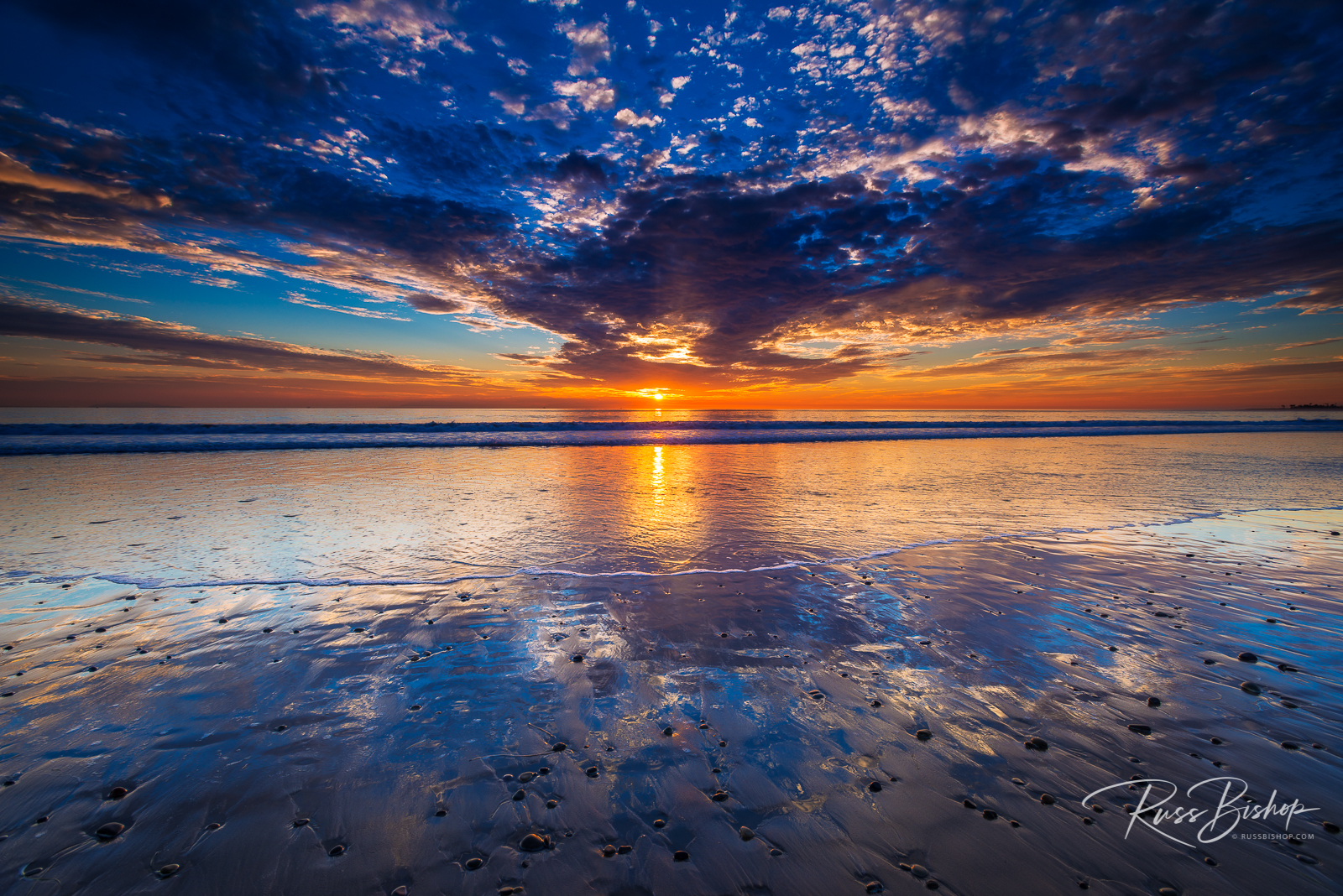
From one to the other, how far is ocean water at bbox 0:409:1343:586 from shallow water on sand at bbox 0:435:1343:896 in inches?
7.4

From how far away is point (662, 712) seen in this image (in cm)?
379

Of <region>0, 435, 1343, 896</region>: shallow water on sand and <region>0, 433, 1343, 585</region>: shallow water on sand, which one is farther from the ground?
<region>0, 433, 1343, 585</region>: shallow water on sand

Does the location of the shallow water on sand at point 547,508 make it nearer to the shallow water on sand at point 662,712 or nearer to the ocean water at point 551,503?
the ocean water at point 551,503

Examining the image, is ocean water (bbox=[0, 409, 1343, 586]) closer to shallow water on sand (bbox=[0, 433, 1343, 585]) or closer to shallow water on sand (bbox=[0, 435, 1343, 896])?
shallow water on sand (bbox=[0, 433, 1343, 585])

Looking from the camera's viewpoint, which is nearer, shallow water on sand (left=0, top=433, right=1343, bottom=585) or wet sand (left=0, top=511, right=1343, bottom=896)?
wet sand (left=0, top=511, right=1343, bottom=896)

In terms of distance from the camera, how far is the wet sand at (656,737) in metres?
2.52

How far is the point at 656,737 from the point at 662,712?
11.7 inches

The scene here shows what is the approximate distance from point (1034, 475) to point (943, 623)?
46.2ft

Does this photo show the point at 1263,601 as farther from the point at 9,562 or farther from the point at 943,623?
the point at 9,562

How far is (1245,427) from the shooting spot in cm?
4428

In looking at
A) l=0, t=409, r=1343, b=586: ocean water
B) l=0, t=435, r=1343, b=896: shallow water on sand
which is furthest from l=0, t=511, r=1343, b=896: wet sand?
l=0, t=409, r=1343, b=586: ocean water

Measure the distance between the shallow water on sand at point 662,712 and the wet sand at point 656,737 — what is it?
26 mm

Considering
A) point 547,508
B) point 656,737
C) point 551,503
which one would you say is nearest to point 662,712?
point 656,737

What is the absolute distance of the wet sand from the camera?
2.52 meters
